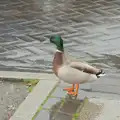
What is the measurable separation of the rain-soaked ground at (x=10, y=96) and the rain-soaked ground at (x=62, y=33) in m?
0.92

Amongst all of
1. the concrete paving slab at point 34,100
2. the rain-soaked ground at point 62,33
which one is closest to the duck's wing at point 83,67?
the rain-soaked ground at point 62,33

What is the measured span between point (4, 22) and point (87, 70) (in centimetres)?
523

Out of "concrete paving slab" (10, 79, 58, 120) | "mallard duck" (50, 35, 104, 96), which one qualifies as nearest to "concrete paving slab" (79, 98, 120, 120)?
"mallard duck" (50, 35, 104, 96)

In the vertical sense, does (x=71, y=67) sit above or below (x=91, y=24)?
above

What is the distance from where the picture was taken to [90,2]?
11812 mm

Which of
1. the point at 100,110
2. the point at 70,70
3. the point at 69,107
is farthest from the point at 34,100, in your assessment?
the point at 100,110

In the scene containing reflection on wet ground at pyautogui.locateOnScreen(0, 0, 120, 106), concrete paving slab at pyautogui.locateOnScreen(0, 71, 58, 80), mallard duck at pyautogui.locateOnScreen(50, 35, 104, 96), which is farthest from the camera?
reflection on wet ground at pyautogui.locateOnScreen(0, 0, 120, 106)

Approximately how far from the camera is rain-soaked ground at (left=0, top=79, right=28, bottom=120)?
5422mm

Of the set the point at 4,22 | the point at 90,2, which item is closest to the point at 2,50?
the point at 4,22

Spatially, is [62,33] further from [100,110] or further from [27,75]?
[100,110]

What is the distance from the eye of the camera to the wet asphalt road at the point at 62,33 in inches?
288

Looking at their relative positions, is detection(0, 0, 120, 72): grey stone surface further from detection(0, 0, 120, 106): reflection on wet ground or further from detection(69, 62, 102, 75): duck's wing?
detection(69, 62, 102, 75): duck's wing

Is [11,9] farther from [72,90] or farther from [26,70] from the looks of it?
[72,90]

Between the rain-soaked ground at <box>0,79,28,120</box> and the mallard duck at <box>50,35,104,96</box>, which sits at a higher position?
the mallard duck at <box>50,35,104,96</box>
